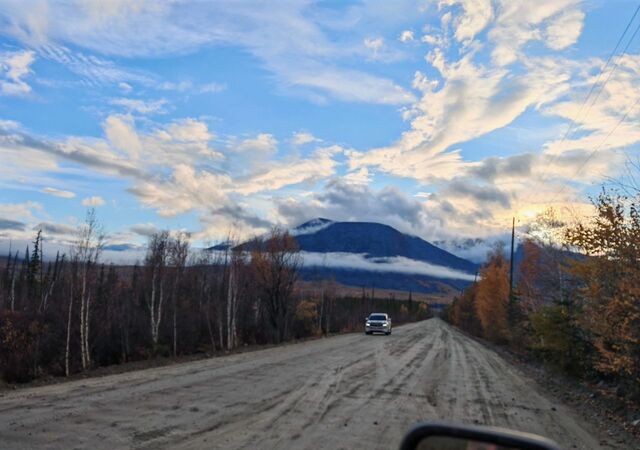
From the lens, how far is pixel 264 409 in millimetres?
11633

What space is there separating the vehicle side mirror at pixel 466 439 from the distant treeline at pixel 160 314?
21.0m

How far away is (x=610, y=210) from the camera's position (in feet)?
50.4

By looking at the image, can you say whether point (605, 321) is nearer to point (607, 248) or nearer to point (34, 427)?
point (607, 248)

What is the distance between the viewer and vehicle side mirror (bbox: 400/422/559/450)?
2.35 m

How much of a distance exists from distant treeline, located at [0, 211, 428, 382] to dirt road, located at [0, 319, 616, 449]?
9.03 m

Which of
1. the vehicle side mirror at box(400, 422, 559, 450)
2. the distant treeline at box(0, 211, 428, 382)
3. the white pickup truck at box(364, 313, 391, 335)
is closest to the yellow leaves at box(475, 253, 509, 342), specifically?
the white pickup truck at box(364, 313, 391, 335)

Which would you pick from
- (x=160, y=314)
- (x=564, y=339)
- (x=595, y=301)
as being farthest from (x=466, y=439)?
(x=160, y=314)

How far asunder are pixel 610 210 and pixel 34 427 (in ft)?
50.5

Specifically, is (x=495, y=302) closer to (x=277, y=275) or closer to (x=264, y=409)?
(x=277, y=275)

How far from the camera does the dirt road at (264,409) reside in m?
8.87

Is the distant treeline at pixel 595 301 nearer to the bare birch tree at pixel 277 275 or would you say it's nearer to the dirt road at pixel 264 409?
the dirt road at pixel 264 409

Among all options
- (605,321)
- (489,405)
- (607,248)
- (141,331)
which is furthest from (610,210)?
(141,331)

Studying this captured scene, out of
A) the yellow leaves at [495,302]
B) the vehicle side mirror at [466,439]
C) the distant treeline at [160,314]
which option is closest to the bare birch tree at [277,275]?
the distant treeline at [160,314]

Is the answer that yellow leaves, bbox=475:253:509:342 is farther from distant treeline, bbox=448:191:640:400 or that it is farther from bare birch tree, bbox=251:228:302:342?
bare birch tree, bbox=251:228:302:342
